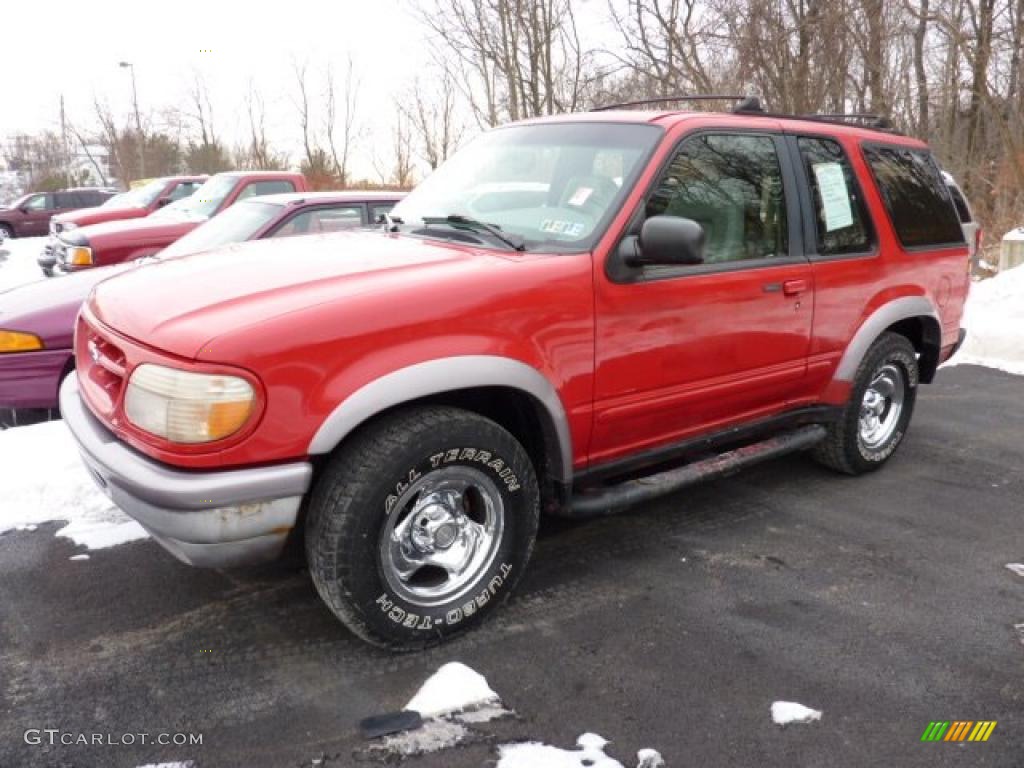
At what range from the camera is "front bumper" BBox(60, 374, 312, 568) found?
2.32 metres

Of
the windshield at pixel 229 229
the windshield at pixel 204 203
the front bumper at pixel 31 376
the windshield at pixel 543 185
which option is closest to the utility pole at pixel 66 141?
the windshield at pixel 204 203

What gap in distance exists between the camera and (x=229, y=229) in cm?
633

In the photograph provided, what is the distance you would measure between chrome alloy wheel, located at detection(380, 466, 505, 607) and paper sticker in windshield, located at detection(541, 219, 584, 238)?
3.33 ft

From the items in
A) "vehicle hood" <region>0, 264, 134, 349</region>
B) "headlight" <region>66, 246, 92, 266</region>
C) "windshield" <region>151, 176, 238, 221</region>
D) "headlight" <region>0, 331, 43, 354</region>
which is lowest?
"headlight" <region>0, 331, 43, 354</region>

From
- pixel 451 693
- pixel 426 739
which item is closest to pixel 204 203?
pixel 451 693

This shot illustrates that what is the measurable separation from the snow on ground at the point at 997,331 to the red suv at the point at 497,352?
12.9 ft

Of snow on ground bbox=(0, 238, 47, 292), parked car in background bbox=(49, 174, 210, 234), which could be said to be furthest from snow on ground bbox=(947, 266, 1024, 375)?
snow on ground bbox=(0, 238, 47, 292)

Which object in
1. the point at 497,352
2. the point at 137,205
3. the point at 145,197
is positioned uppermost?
the point at 145,197

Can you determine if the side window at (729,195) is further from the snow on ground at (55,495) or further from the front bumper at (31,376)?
the front bumper at (31,376)

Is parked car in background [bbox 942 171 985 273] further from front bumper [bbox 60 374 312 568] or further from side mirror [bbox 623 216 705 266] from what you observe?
front bumper [bbox 60 374 312 568]

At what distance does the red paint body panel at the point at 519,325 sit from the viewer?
2391 mm

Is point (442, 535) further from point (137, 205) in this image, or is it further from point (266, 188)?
point (137, 205)

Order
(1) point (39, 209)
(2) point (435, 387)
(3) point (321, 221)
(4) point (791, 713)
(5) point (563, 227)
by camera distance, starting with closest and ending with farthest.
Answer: (4) point (791, 713), (2) point (435, 387), (5) point (563, 227), (3) point (321, 221), (1) point (39, 209)

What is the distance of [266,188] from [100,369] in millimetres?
7152
